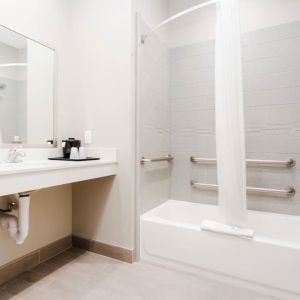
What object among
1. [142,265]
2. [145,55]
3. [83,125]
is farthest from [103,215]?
[145,55]

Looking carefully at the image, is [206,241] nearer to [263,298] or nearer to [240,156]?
[263,298]

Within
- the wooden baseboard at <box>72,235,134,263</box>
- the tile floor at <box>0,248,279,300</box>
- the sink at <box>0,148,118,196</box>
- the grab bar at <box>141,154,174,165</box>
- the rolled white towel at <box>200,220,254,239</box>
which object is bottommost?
the tile floor at <box>0,248,279,300</box>

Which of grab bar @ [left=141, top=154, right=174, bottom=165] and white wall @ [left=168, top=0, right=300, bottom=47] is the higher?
white wall @ [left=168, top=0, right=300, bottom=47]

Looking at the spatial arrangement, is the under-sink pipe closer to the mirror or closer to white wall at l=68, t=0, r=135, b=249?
the mirror

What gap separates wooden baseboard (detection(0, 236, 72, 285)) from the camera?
5.16 feet

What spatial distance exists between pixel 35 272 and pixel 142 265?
0.79 metres

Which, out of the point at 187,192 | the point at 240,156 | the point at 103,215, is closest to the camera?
the point at 240,156

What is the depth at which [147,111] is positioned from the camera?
2.04 metres

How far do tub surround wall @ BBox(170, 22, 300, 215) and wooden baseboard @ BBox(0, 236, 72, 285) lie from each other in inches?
45.7

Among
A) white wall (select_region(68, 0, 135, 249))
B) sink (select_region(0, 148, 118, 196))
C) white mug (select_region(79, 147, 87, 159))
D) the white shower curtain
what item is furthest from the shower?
white mug (select_region(79, 147, 87, 159))

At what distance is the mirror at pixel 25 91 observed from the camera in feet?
5.40

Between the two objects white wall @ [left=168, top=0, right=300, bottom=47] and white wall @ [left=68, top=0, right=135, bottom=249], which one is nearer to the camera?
white wall @ [left=68, top=0, right=135, bottom=249]

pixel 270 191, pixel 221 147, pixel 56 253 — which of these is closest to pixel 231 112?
pixel 221 147

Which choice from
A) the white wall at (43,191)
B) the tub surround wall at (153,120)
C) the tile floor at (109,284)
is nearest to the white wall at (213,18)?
the tub surround wall at (153,120)
